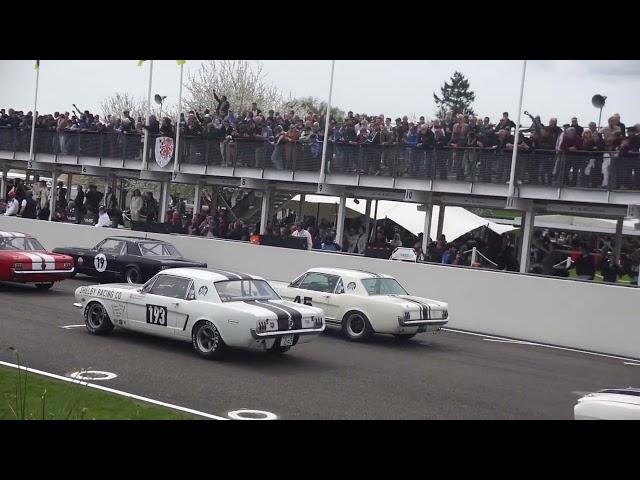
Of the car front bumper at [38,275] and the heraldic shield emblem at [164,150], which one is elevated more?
the heraldic shield emblem at [164,150]

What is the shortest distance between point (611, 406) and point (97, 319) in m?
8.78

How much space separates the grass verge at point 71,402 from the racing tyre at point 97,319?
356 centimetres

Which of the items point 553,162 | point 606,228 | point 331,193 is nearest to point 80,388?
point 553,162

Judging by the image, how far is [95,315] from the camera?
42.2 feet

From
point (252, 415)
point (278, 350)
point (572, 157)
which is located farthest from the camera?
point (572, 157)

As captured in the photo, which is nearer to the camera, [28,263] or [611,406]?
[611,406]

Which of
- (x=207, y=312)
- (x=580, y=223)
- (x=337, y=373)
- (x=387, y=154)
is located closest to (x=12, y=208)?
(x=387, y=154)

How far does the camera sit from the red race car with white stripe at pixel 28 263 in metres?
16.9

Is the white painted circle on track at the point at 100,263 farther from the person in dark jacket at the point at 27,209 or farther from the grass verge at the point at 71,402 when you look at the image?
the grass verge at the point at 71,402

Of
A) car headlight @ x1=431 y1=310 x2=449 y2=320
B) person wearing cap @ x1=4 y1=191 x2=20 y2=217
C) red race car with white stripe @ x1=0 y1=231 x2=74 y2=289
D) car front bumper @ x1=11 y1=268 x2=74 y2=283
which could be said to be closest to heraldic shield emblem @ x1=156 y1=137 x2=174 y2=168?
person wearing cap @ x1=4 y1=191 x2=20 y2=217

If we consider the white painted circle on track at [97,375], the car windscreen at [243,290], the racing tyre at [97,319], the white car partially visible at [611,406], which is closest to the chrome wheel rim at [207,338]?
the car windscreen at [243,290]

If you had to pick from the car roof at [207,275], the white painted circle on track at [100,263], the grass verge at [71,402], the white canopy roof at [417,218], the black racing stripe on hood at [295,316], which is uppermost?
the white canopy roof at [417,218]

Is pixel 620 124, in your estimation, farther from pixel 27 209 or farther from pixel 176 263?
pixel 27 209
